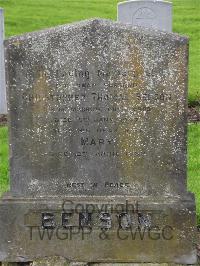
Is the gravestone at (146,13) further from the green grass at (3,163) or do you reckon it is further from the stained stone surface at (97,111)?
the stained stone surface at (97,111)

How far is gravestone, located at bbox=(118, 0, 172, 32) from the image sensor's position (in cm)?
1209

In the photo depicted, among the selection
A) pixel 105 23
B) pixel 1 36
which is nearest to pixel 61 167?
pixel 105 23

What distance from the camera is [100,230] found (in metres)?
5.49

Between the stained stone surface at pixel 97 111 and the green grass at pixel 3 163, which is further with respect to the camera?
the green grass at pixel 3 163

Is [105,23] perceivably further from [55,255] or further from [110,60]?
[55,255]

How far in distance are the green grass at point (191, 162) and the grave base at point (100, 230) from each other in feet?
5.13

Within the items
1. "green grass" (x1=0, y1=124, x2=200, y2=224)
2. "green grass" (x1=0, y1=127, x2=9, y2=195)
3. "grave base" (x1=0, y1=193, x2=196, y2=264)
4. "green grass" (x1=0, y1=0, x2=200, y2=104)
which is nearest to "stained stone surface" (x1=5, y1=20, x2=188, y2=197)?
"grave base" (x1=0, y1=193, x2=196, y2=264)

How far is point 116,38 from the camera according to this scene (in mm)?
5281

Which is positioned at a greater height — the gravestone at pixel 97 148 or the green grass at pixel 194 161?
the gravestone at pixel 97 148

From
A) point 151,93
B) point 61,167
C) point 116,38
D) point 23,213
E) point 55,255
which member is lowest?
point 55,255

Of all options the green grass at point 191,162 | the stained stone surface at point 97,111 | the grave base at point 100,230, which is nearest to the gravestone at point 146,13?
the green grass at point 191,162

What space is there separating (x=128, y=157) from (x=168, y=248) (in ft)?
2.71

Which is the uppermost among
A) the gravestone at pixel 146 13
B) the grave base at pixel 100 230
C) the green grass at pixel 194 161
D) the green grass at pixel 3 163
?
the gravestone at pixel 146 13

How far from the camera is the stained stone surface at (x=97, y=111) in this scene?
529 cm
